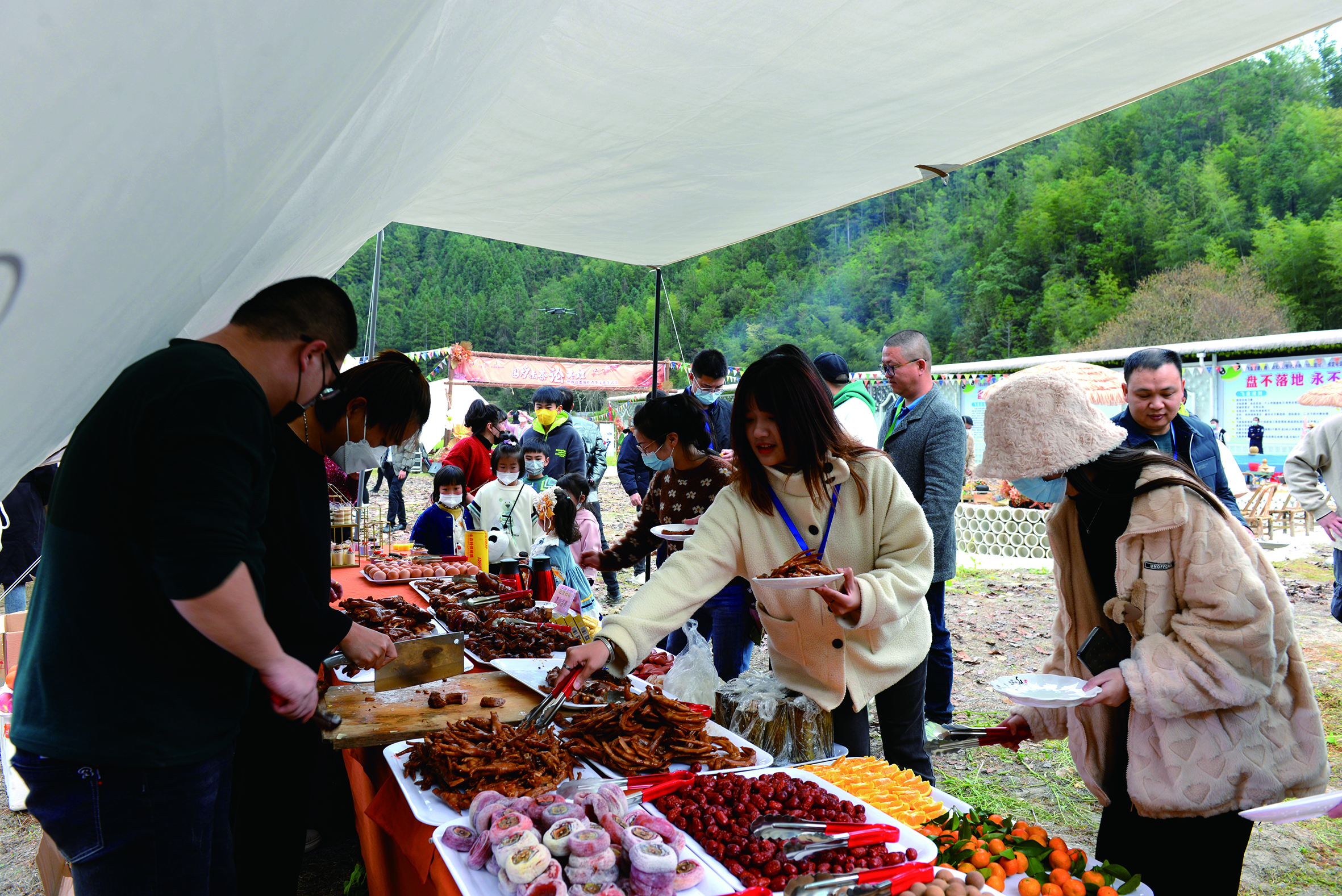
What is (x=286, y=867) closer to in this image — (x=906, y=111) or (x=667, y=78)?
(x=667, y=78)

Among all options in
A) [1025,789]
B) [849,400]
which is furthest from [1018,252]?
[1025,789]

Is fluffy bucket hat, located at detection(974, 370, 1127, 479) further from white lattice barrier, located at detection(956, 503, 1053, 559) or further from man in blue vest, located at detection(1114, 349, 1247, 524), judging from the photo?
white lattice barrier, located at detection(956, 503, 1053, 559)

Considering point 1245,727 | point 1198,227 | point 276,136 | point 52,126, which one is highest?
point 1198,227

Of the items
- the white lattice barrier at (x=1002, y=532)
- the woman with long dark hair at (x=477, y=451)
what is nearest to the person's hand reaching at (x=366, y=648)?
the woman with long dark hair at (x=477, y=451)

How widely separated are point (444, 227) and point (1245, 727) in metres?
4.99

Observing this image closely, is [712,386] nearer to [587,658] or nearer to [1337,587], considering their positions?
[587,658]

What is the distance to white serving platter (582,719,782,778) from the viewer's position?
1904 mm

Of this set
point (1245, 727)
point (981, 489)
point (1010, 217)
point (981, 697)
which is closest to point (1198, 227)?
point (1010, 217)

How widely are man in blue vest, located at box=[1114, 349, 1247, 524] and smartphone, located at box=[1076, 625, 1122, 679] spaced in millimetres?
1552

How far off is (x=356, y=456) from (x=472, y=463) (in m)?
4.29

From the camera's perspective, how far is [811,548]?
2.34 m

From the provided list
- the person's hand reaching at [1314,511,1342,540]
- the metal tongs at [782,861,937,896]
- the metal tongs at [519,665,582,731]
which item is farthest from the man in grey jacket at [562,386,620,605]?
the metal tongs at [782,861,937,896]

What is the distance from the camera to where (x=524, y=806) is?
1.62 meters

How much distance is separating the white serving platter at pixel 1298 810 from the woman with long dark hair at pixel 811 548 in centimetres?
96
